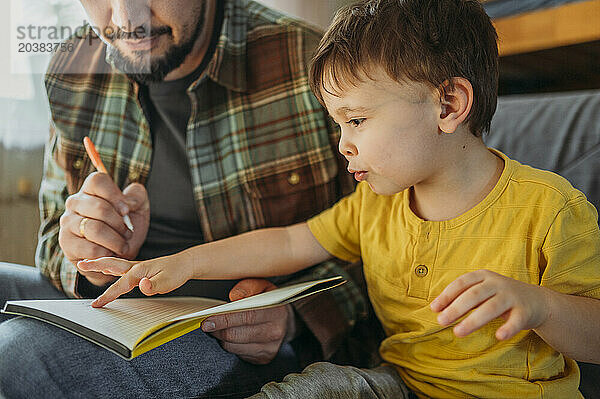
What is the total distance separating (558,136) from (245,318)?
0.61 m

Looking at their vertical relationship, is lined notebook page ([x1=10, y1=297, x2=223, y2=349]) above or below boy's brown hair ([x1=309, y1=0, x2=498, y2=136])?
below

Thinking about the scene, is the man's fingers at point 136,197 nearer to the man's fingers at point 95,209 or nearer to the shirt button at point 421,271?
the man's fingers at point 95,209

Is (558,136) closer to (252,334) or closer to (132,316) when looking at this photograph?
(252,334)

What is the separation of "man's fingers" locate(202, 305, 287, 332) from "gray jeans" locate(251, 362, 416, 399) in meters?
0.10

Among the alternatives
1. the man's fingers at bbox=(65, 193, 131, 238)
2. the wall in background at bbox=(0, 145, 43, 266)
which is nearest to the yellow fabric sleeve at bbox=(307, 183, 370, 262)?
the man's fingers at bbox=(65, 193, 131, 238)

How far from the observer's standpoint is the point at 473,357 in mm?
685

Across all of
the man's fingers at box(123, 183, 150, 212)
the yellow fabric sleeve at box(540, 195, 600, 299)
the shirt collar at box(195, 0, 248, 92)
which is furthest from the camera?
the shirt collar at box(195, 0, 248, 92)

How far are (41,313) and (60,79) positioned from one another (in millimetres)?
430

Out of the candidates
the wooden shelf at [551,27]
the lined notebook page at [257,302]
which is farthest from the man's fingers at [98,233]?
the wooden shelf at [551,27]

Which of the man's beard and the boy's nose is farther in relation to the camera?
the man's beard

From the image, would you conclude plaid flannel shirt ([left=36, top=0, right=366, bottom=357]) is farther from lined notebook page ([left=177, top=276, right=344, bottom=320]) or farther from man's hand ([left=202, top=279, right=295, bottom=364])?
lined notebook page ([left=177, top=276, right=344, bottom=320])

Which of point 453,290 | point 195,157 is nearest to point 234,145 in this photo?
point 195,157

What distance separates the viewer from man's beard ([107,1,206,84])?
2.82 feet

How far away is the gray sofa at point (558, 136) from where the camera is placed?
2.89ft
